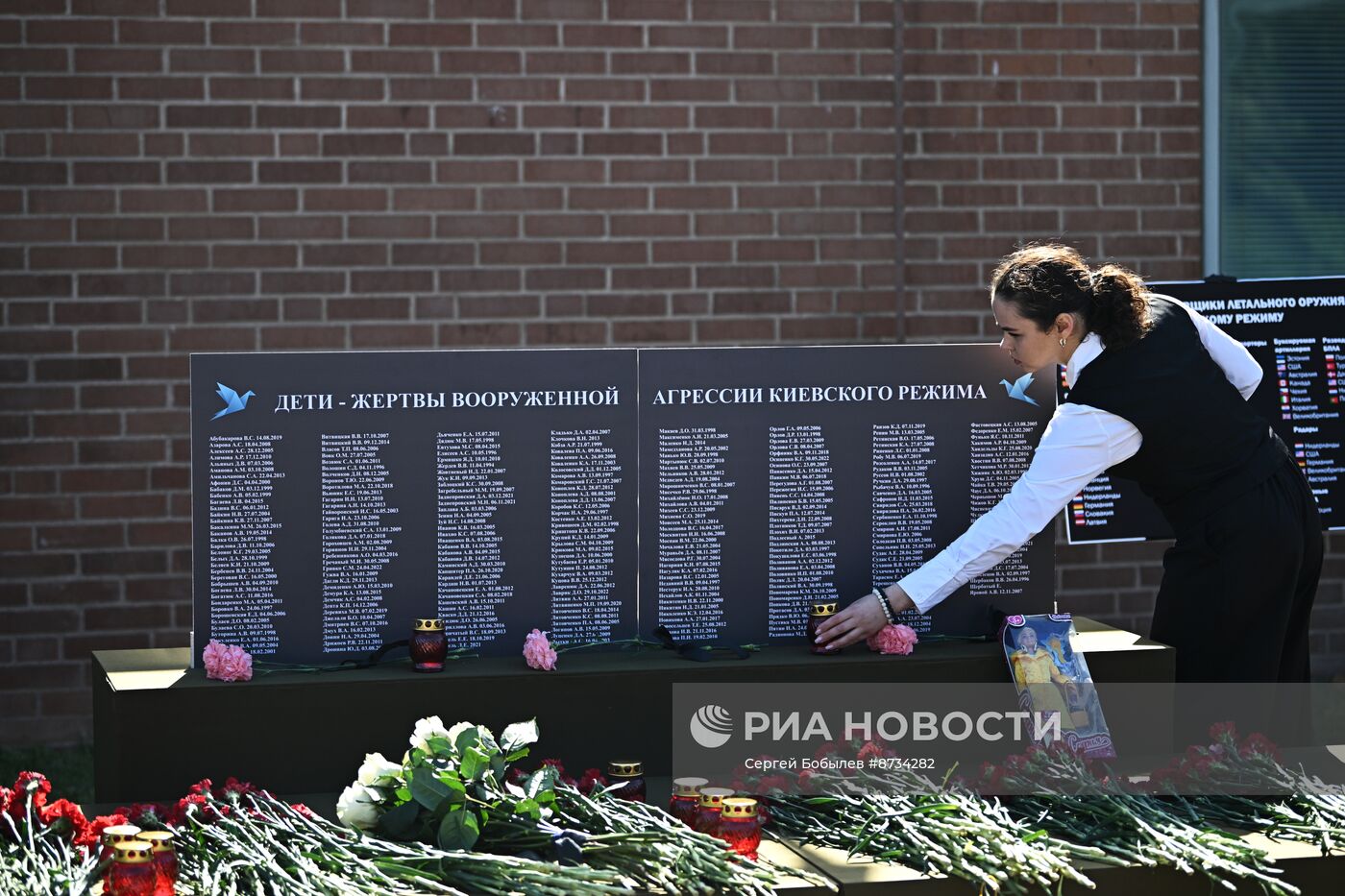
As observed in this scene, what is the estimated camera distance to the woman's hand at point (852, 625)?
3057 mm

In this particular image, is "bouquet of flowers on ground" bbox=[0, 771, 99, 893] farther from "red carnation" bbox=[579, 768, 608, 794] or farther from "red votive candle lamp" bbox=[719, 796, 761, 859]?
"red votive candle lamp" bbox=[719, 796, 761, 859]

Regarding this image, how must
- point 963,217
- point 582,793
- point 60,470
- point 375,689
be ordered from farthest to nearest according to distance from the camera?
point 963,217 < point 60,470 < point 375,689 < point 582,793

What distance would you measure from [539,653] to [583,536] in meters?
0.31

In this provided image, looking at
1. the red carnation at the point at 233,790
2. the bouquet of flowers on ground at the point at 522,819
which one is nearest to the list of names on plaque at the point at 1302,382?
the bouquet of flowers on ground at the point at 522,819

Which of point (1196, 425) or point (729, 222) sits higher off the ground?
point (729, 222)

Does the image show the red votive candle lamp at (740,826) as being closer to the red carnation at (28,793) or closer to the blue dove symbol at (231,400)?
the red carnation at (28,793)

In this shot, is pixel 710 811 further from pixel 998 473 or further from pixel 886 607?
pixel 998 473

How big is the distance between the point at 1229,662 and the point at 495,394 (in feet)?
5.51

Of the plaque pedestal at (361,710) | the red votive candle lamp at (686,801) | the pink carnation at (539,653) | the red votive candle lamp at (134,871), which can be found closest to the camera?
the red votive candle lamp at (134,871)

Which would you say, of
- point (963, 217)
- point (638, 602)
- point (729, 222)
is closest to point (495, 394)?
point (638, 602)

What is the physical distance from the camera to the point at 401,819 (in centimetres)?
232

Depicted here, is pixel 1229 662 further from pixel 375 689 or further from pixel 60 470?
pixel 60 470

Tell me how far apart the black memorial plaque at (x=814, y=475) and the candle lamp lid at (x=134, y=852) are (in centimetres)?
124

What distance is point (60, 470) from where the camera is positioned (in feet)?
17.6
